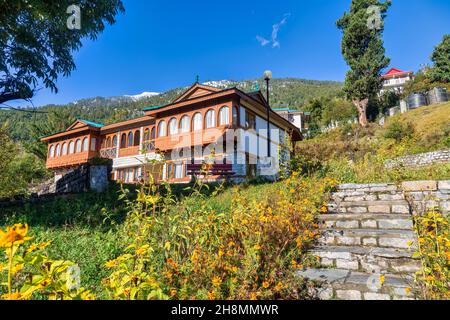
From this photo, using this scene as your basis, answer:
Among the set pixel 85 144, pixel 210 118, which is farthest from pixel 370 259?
pixel 85 144

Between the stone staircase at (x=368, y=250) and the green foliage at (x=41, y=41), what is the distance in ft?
25.6

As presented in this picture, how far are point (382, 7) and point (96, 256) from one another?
38.5 m

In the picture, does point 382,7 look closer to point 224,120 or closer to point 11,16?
point 224,120

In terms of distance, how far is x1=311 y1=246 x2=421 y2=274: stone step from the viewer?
3.47 m

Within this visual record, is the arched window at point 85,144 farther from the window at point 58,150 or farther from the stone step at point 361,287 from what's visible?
the stone step at point 361,287

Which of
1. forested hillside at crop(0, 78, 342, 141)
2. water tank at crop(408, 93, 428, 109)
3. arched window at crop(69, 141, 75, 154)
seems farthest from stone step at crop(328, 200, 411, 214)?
water tank at crop(408, 93, 428, 109)

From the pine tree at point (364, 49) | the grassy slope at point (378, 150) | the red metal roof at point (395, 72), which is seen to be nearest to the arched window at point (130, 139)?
the grassy slope at point (378, 150)

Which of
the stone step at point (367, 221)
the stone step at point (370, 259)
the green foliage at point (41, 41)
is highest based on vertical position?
the green foliage at point (41, 41)

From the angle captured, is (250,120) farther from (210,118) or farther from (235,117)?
(210,118)

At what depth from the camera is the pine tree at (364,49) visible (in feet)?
97.6

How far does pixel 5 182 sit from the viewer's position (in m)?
10.4

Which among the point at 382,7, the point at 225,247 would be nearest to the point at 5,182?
the point at 225,247

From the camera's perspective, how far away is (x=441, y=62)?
1385 inches

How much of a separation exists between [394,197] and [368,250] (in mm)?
2371
